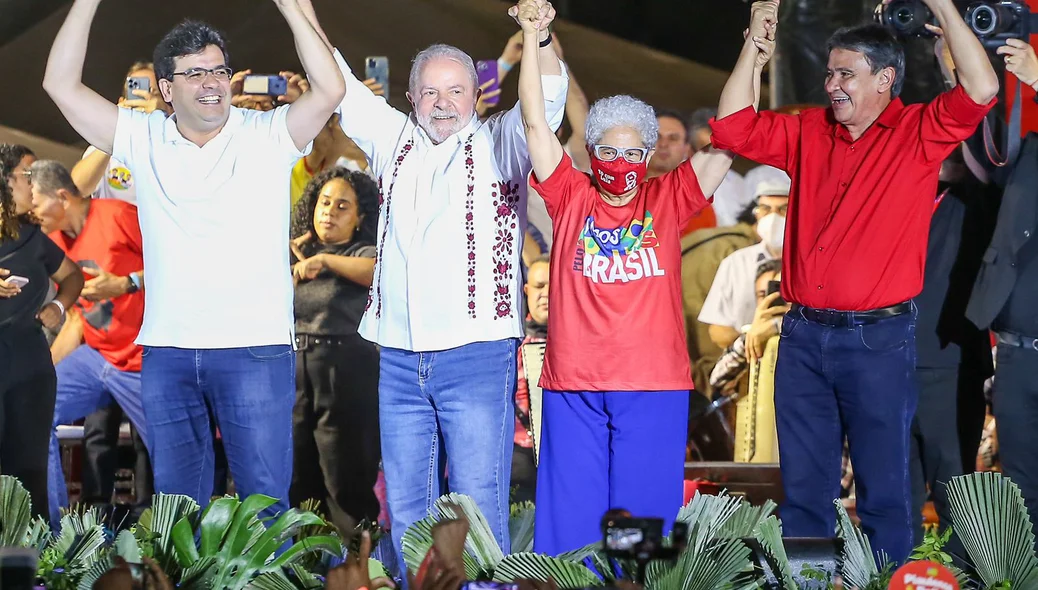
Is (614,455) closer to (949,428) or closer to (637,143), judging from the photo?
(637,143)

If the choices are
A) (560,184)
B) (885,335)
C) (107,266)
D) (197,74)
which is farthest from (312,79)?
(885,335)

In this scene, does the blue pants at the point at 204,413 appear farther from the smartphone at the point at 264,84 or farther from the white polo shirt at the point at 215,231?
the smartphone at the point at 264,84

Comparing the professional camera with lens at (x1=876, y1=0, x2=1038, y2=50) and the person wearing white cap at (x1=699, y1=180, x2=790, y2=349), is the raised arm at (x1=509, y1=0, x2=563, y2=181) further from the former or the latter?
the person wearing white cap at (x1=699, y1=180, x2=790, y2=349)

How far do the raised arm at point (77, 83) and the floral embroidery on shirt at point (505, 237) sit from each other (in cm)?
122

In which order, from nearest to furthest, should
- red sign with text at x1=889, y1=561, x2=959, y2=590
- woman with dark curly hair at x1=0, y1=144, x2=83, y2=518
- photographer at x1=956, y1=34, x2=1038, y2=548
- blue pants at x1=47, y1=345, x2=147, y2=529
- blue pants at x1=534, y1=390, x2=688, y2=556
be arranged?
1. red sign with text at x1=889, y1=561, x2=959, y2=590
2. blue pants at x1=534, y1=390, x2=688, y2=556
3. photographer at x1=956, y1=34, x2=1038, y2=548
4. woman with dark curly hair at x1=0, y1=144, x2=83, y2=518
5. blue pants at x1=47, y1=345, x2=147, y2=529

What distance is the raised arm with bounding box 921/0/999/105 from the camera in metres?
3.43

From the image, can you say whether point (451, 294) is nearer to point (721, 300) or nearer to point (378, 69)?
point (378, 69)

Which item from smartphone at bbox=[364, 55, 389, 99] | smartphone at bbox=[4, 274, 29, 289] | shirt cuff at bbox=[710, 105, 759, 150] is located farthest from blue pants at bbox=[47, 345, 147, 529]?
shirt cuff at bbox=[710, 105, 759, 150]

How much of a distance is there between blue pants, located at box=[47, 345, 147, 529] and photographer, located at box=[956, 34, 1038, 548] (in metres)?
3.16

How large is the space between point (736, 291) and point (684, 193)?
136cm

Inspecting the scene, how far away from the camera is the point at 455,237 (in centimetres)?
356

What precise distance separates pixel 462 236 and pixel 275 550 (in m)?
1.12

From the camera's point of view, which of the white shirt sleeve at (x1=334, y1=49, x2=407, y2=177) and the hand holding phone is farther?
the hand holding phone

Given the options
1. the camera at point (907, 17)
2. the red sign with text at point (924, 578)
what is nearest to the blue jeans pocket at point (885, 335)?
the camera at point (907, 17)
